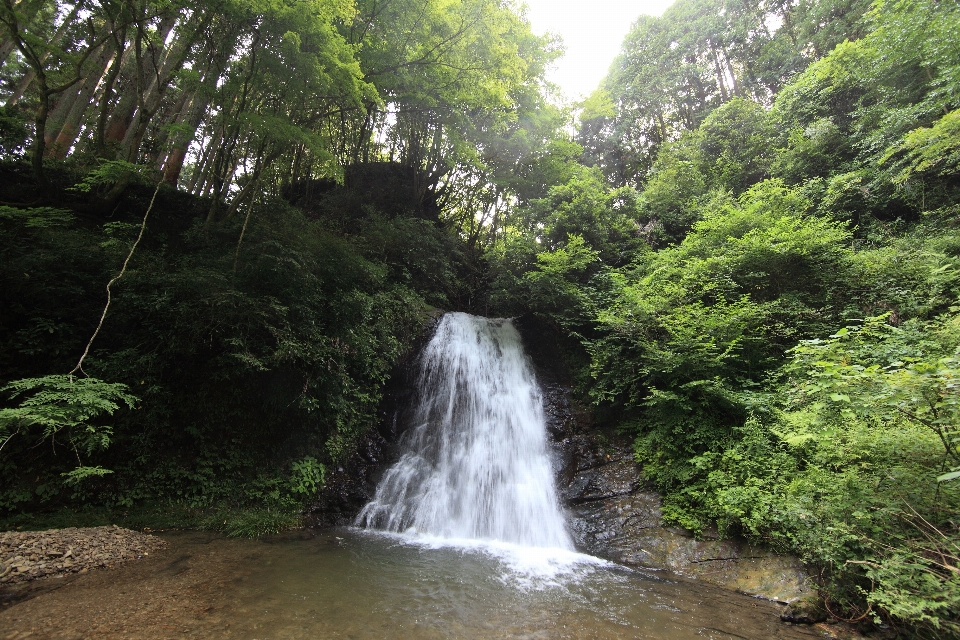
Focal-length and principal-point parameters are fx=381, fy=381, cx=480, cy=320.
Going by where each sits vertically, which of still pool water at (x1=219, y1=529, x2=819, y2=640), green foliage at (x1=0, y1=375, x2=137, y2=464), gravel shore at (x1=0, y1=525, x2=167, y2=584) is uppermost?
green foliage at (x1=0, y1=375, x2=137, y2=464)

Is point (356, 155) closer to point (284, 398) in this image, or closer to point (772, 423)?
point (284, 398)

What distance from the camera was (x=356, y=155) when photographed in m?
15.3

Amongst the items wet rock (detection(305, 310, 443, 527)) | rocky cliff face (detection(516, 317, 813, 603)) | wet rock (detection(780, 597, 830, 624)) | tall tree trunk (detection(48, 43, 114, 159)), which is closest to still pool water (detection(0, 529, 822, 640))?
wet rock (detection(780, 597, 830, 624))

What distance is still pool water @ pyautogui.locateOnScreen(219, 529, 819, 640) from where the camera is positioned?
11.7 ft

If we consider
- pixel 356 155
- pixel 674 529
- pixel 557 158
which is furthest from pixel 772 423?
pixel 356 155

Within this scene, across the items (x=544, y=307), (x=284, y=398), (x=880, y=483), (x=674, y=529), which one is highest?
(x=544, y=307)

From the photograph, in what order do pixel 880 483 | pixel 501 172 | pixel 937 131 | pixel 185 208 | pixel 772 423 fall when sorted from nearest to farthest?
1. pixel 880 483
2. pixel 772 423
3. pixel 937 131
4. pixel 185 208
5. pixel 501 172

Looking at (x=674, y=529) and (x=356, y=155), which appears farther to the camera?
(x=356, y=155)

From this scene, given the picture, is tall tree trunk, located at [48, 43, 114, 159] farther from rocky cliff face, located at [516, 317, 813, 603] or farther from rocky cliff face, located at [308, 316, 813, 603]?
rocky cliff face, located at [516, 317, 813, 603]

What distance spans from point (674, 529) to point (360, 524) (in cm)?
556

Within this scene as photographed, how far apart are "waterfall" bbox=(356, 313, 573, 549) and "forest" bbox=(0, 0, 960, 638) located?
4.20 feet

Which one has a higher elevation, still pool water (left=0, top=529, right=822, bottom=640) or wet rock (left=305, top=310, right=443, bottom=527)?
wet rock (left=305, top=310, right=443, bottom=527)

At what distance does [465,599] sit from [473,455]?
4.51 metres

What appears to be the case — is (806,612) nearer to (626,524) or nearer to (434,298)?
(626,524)
